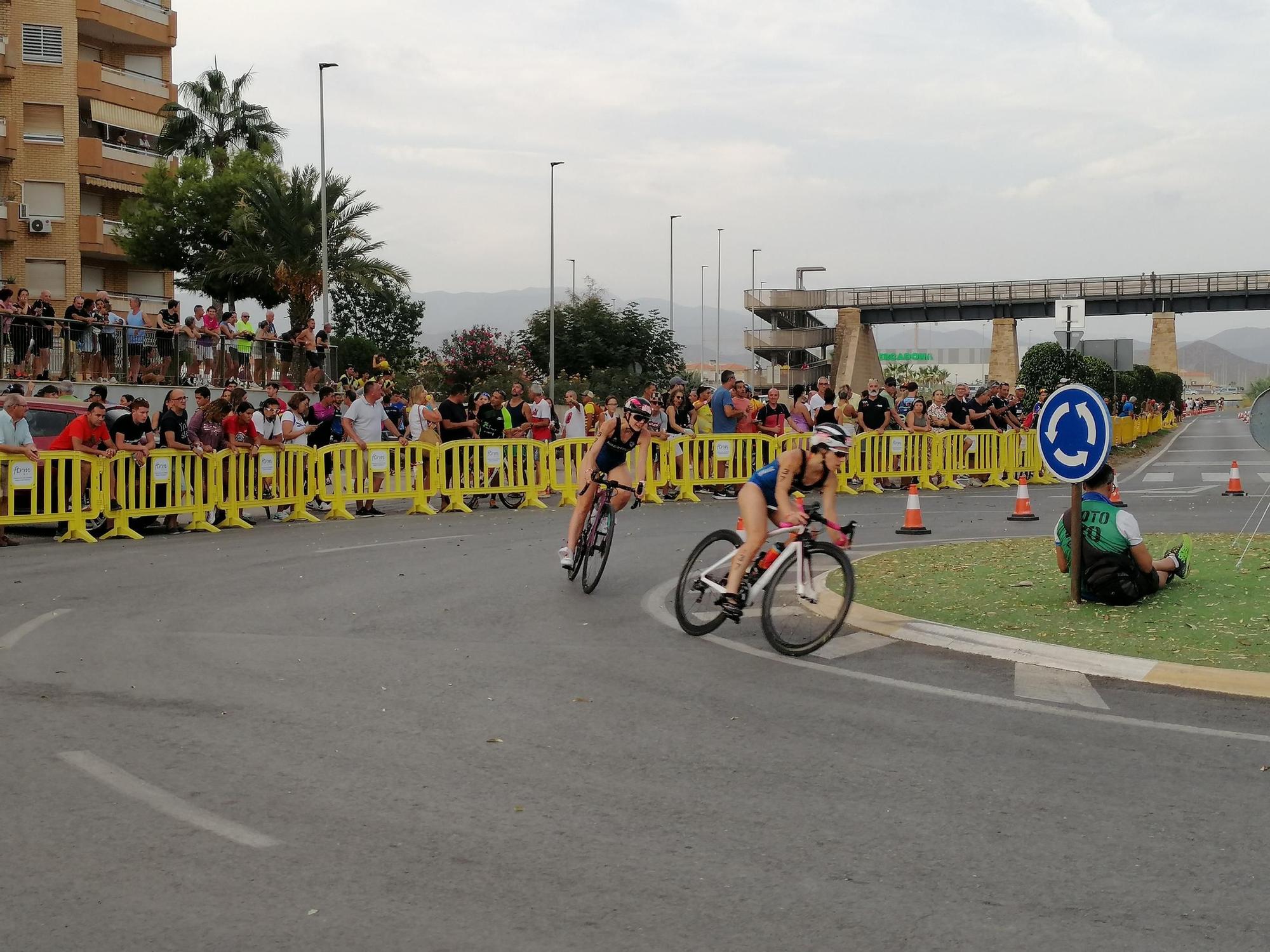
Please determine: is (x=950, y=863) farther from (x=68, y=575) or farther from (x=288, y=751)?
(x=68, y=575)

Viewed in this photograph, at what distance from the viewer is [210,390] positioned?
2956 centimetres

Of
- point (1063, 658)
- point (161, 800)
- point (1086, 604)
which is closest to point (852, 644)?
point (1063, 658)

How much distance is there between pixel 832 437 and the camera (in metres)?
9.26

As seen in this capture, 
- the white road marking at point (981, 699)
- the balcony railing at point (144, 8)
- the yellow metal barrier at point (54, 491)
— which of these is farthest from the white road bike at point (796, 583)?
the balcony railing at point (144, 8)

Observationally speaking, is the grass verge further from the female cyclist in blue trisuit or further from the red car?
the red car

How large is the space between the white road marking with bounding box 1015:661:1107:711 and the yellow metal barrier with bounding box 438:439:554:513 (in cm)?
1346

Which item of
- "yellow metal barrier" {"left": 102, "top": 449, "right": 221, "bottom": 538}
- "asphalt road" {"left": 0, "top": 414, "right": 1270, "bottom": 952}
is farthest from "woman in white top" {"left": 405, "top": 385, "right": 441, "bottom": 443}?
"asphalt road" {"left": 0, "top": 414, "right": 1270, "bottom": 952}

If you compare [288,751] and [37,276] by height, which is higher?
[37,276]

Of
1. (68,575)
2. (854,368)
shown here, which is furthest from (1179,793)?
(854,368)

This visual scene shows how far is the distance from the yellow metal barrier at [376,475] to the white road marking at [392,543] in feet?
10.8

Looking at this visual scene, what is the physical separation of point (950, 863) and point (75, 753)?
3.95 meters

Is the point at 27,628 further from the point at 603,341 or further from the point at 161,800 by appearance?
the point at 603,341

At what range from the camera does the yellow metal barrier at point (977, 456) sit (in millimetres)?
26531

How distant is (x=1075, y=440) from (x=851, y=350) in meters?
97.9
